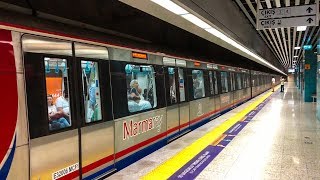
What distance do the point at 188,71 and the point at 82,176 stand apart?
522 cm

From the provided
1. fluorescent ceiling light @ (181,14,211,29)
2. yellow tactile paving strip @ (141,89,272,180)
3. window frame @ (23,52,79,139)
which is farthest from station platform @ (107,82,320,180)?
fluorescent ceiling light @ (181,14,211,29)

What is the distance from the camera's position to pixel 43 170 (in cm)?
338

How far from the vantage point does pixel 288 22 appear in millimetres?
7555

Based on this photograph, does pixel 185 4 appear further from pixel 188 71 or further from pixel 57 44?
pixel 188 71

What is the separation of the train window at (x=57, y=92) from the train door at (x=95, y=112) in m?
0.26

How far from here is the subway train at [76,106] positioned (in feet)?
10.1

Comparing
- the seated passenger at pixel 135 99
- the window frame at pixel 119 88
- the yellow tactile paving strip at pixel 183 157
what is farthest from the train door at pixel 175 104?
the window frame at pixel 119 88

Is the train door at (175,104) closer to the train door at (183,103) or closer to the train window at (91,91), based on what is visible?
the train door at (183,103)

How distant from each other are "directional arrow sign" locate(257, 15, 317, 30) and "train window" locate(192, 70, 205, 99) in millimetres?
2369

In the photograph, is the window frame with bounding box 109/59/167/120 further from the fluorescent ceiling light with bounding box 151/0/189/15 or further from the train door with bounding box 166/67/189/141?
the train door with bounding box 166/67/189/141

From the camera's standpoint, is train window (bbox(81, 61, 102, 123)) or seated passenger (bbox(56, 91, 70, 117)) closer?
seated passenger (bbox(56, 91, 70, 117))

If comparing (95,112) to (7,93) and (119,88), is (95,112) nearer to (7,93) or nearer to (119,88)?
(119,88)

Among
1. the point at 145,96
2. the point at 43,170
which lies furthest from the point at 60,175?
the point at 145,96

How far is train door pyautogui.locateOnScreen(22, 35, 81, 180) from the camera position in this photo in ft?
10.8
